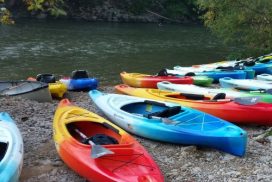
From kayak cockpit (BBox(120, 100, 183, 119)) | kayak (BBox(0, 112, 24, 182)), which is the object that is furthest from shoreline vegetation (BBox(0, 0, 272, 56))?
kayak cockpit (BBox(120, 100, 183, 119))

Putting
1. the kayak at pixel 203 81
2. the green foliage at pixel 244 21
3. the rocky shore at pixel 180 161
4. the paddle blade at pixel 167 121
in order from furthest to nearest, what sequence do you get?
the green foliage at pixel 244 21, the kayak at pixel 203 81, the paddle blade at pixel 167 121, the rocky shore at pixel 180 161

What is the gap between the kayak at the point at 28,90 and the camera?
9531 millimetres

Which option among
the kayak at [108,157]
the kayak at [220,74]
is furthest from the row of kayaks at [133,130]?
the kayak at [220,74]

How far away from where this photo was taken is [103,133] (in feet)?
Answer: 21.2

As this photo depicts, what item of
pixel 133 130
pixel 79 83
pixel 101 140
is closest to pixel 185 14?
pixel 79 83

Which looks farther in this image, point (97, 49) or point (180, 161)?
point (97, 49)

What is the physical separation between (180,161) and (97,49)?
50.8 feet

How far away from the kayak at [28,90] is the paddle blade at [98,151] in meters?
4.65

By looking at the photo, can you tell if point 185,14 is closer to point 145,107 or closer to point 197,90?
point 197,90

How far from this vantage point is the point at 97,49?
20984mm

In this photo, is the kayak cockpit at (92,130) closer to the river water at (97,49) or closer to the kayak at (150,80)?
the kayak at (150,80)

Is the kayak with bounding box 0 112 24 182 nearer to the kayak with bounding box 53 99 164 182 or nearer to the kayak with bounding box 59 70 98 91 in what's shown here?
the kayak with bounding box 53 99 164 182

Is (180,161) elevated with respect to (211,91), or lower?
lower

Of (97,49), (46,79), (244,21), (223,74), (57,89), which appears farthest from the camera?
(97,49)
